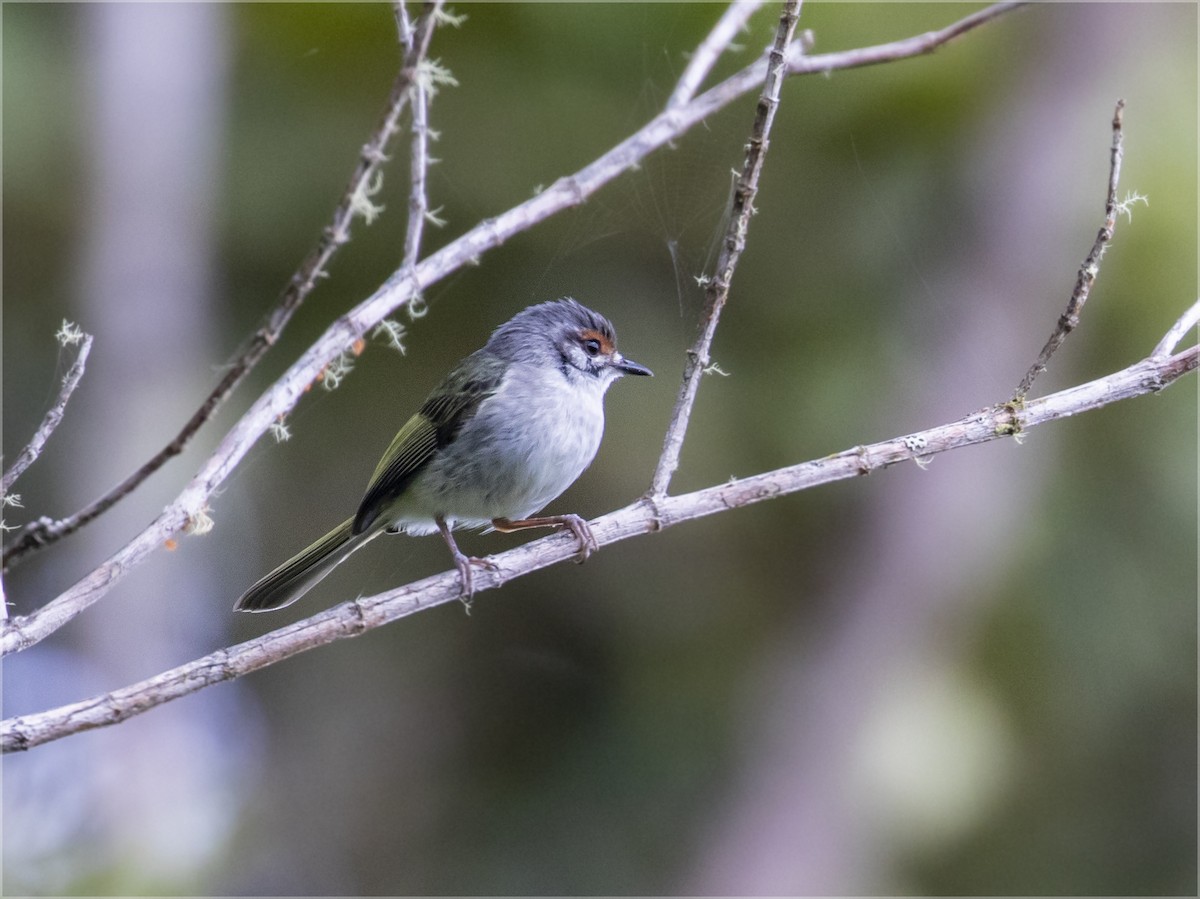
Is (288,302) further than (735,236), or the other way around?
(735,236)

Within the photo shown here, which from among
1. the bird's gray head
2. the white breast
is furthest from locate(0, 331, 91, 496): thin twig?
the bird's gray head

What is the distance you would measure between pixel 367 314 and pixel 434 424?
0.88 meters

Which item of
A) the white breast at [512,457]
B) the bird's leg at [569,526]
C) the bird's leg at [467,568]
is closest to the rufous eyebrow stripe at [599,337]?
the white breast at [512,457]

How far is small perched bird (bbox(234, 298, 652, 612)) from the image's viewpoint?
2742 mm

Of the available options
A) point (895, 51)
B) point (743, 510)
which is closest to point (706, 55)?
point (895, 51)

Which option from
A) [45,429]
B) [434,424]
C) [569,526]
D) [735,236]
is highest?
[434,424]

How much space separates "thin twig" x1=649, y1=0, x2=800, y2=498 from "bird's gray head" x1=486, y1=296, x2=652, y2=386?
29.4 inches

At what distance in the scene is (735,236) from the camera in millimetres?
2141

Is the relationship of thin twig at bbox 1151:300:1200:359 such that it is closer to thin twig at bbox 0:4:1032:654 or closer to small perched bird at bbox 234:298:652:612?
thin twig at bbox 0:4:1032:654

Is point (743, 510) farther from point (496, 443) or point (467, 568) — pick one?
point (467, 568)

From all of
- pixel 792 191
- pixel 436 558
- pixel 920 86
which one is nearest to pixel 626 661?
pixel 792 191

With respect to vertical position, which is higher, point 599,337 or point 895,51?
point 895,51

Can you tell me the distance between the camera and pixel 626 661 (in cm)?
662

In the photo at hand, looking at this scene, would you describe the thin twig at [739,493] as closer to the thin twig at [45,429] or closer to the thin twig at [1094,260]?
the thin twig at [1094,260]
